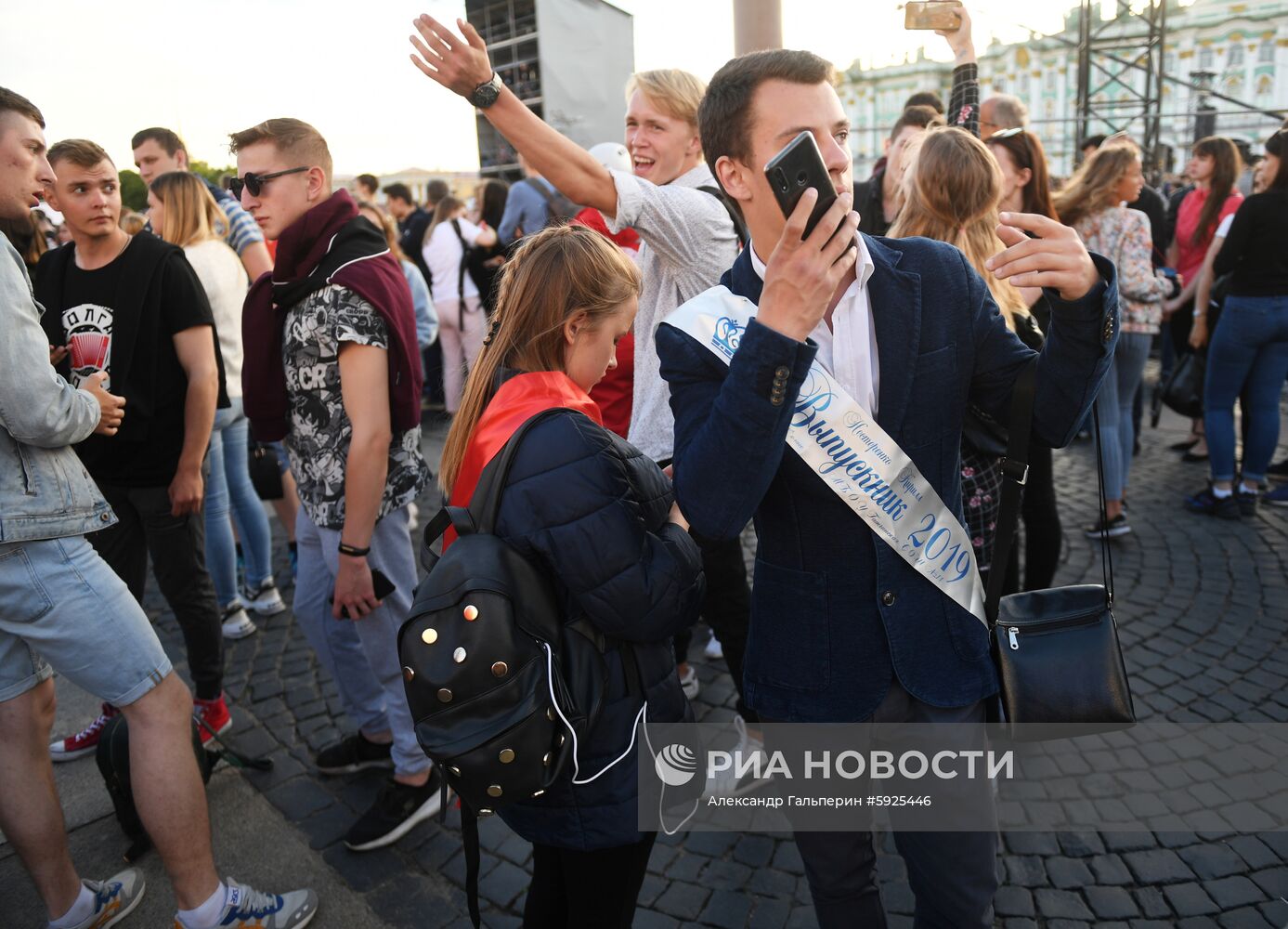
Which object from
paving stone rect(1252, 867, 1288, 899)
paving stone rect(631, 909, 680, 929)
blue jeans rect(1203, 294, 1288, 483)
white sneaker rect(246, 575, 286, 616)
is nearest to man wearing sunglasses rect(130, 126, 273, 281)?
white sneaker rect(246, 575, 286, 616)

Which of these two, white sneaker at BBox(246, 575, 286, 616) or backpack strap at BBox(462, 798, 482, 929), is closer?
backpack strap at BBox(462, 798, 482, 929)

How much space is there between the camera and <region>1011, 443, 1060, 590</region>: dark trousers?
3.30 metres

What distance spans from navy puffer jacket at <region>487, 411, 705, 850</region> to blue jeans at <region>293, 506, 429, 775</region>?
3.99 feet

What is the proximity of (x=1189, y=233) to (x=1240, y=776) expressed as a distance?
16.4 feet

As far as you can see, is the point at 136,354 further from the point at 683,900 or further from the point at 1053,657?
the point at 1053,657

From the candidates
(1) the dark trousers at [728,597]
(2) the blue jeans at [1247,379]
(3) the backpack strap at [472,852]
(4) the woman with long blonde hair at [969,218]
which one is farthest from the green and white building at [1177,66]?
(3) the backpack strap at [472,852]

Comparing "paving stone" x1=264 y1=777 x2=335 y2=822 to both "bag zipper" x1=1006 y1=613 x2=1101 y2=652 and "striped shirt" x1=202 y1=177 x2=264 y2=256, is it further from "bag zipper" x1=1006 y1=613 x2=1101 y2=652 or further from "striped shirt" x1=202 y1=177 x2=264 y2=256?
"striped shirt" x1=202 y1=177 x2=264 y2=256

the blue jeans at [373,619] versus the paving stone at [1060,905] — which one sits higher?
the blue jeans at [373,619]

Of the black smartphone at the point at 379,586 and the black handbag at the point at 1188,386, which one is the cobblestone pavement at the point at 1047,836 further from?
the black handbag at the point at 1188,386

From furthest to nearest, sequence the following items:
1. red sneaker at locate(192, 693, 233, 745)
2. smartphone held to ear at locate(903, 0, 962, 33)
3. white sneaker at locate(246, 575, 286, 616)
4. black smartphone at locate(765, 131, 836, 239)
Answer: white sneaker at locate(246, 575, 286, 616) < red sneaker at locate(192, 693, 233, 745) < smartphone held to ear at locate(903, 0, 962, 33) < black smartphone at locate(765, 131, 836, 239)

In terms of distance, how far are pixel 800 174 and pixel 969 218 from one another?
5.45ft

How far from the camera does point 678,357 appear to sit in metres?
1.53

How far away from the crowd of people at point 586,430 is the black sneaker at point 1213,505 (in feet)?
7.44

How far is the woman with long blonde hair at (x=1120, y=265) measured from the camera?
4.19 meters
